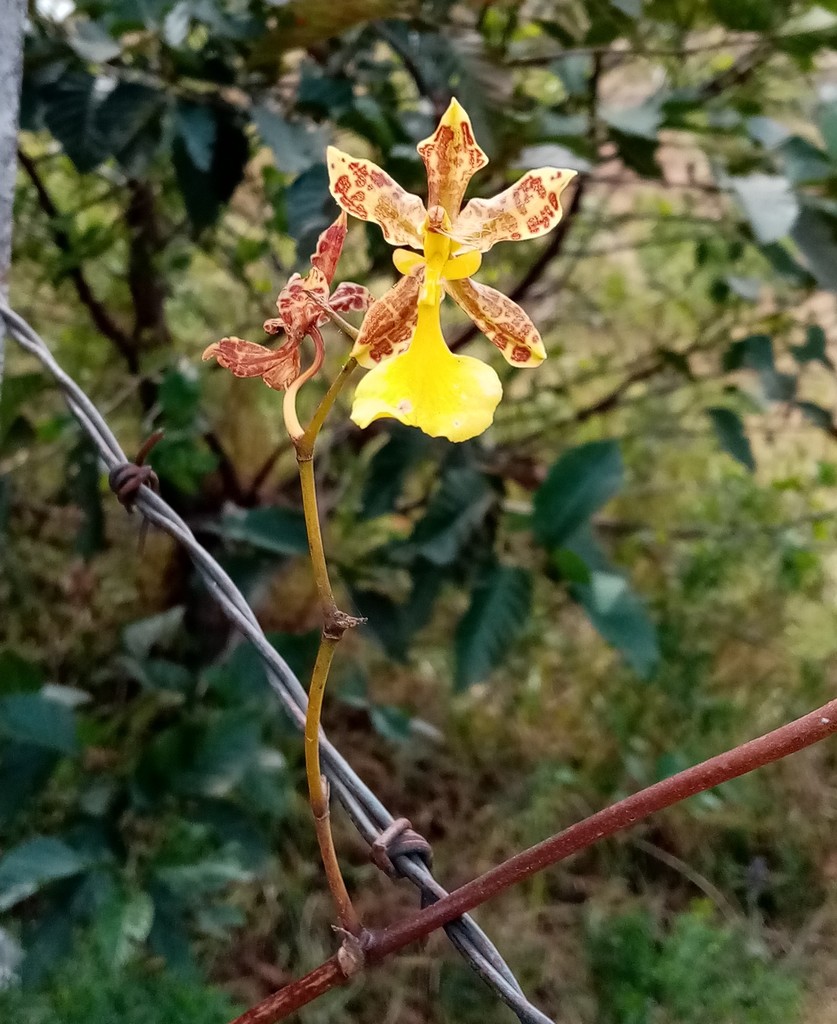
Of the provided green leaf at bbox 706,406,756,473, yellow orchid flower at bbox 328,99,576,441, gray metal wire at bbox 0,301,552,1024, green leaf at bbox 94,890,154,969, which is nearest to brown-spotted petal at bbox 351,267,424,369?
yellow orchid flower at bbox 328,99,576,441

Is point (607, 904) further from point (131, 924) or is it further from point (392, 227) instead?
point (392, 227)

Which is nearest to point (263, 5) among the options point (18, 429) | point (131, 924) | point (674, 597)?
Result: point (18, 429)

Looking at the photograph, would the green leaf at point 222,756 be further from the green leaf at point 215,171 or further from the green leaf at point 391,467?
the green leaf at point 215,171

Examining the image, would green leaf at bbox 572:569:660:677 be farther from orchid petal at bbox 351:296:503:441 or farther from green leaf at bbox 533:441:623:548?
orchid petal at bbox 351:296:503:441

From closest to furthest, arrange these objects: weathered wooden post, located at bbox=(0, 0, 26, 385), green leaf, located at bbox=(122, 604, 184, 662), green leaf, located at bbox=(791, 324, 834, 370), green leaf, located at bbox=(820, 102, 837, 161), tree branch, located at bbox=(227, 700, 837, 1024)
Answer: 1. tree branch, located at bbox=(227, 700, 837, 1024)
2. weathered wooden post, located at bbox=(0, 0, 26, 385)
3. green leaf, located at bbox=(820, 102, 837, 161)
4. green leaf, located at bbox=(122, 604, 184, 662)
5. green leaf, located at bbox=(791, 324, 834, 370)

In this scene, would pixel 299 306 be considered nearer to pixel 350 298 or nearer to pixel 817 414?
pixel 350 298
